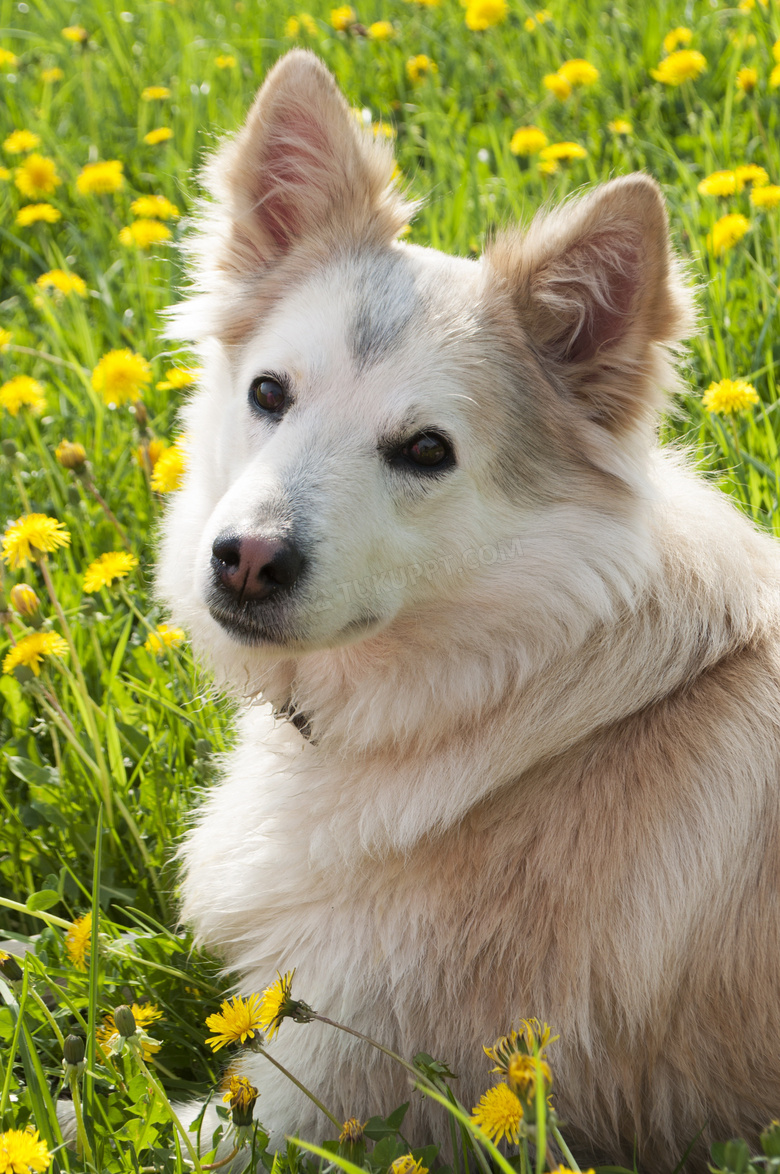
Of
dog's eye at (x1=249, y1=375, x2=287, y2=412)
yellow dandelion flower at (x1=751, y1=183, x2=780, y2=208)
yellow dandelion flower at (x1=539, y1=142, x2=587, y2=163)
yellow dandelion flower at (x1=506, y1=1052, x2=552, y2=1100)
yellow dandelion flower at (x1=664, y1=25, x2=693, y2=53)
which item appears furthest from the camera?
yellow dandelion flower at (x1=664, y1=25, x2=693, y2=53)

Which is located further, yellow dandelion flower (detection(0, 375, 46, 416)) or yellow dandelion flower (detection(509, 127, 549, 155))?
yellow dandelion flower (detection(509, 127, 549, 155))

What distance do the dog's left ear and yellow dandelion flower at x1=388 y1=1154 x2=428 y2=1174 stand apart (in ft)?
4.92

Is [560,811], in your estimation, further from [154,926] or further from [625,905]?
[154,926]

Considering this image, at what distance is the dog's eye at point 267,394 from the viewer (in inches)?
90.7

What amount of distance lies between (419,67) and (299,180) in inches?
119

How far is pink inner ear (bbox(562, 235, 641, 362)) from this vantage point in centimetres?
209

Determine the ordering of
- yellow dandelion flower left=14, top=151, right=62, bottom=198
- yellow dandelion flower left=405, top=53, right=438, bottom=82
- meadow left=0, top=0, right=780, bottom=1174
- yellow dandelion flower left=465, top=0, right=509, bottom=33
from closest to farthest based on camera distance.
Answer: meadow left=0, top=0, right=780, bottom=1174, yellow dandelion flower left=14, top=151, right=62, bottom=198, yellow dandelion flower left=465, top=0, right=509, bottom=33, yellow dandelion flower left=405, top=53, right=438, bottom=82

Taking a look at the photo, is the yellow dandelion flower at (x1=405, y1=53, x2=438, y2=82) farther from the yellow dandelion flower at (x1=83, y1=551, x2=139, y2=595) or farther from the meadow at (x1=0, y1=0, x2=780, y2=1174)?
the yellow dandelion flower at (x1=83, y1=551, x2=139, y2=595)

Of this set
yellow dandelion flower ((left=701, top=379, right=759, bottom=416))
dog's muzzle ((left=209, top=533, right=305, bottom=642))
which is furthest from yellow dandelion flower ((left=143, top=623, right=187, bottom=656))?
yellow dandelion flower ((left=701, top=379, right=759, bottom=416))

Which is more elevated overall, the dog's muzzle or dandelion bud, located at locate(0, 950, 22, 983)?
the dog's muzzle

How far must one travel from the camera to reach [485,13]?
16.3 ft

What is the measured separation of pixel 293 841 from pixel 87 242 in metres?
3.69

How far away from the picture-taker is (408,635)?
2.22 meters

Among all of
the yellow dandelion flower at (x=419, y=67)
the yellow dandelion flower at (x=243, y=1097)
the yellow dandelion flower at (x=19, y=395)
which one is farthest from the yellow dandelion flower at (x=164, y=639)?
the yellow dandelion flower at (x=419, y=67)
